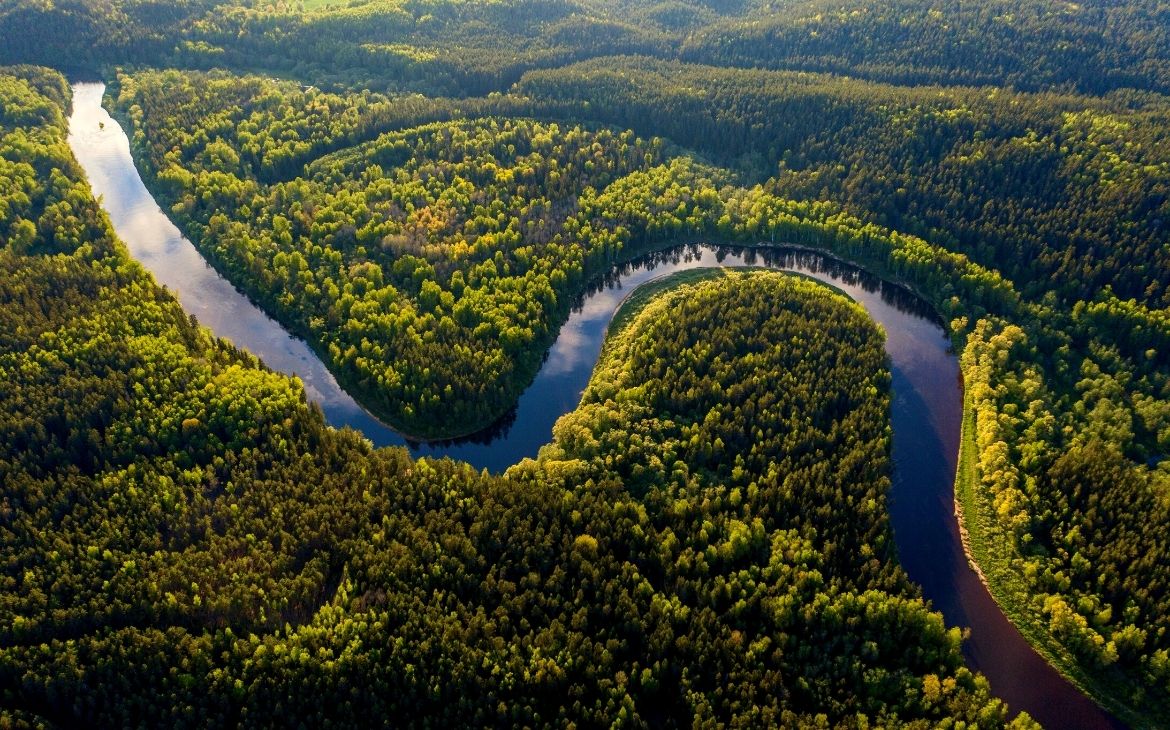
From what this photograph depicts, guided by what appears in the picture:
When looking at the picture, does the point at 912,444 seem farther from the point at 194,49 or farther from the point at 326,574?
the point at 194,49

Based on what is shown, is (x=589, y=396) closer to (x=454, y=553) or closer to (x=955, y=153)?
(x=454, y=553)

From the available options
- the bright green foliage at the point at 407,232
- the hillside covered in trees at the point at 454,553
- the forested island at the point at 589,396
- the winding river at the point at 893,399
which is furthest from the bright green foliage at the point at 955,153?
the hillside covered in trees at the point at 454,553

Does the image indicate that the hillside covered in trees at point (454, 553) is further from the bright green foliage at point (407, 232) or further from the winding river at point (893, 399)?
the bright green foliage at point (407, 232)

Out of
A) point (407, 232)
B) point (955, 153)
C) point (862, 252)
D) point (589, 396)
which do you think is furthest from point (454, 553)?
point (955, 153)

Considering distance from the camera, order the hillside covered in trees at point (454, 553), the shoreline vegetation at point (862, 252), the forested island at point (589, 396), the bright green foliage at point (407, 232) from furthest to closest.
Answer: the shoreline vegetation at point (862, 252) < the bright green foliage at point (407, 232) < the forested island at point (589, 396) < the hillside covered in trees at point (454, 553)

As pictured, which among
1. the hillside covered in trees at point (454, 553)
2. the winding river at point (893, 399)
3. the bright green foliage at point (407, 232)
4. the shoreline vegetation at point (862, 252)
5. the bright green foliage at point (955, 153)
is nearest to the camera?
the hillside covered in trees at point (454, 553)

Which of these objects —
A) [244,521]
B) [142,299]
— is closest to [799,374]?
[244,521]
